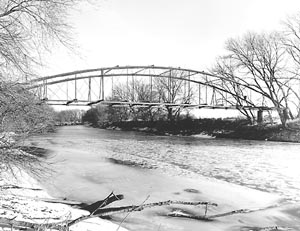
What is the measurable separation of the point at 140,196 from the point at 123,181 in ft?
8.49

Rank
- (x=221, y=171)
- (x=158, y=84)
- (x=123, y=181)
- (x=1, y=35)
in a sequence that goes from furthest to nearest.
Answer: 1. (x=158, y=84)
2. (x=221, y=171)
3. (x=123, y=181)
4. (x=1, y=35)

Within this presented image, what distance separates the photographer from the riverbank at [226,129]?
36719mm

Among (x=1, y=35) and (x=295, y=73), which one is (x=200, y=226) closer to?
(x=1, y=35)

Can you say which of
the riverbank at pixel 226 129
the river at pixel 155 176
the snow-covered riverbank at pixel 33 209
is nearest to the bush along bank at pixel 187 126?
the riverbank at pixel 226 129

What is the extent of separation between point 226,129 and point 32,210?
42.1 m

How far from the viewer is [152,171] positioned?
15.2 metres

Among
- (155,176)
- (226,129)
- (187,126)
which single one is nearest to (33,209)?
(155,176)

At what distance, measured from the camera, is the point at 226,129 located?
46.8 metres

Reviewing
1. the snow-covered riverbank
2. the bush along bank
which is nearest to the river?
the snow-covered riverbank

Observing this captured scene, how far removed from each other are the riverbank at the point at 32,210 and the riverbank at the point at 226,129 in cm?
3165

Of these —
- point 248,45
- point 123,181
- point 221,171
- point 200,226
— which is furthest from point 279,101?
point 200,226

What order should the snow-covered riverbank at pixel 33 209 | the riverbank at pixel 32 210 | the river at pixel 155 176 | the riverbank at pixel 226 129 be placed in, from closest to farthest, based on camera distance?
the riverbank at pixel 32 210 → the snow-covered riverbank at pixel 33 209 → the river at pixel 155 176 → the riverbank at pixel 226 129

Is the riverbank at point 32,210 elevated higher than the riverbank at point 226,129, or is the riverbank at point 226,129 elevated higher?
the riverbank at point 226,129

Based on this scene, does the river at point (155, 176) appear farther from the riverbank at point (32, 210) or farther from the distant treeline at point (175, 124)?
the distant treeline at point (175, 124)
